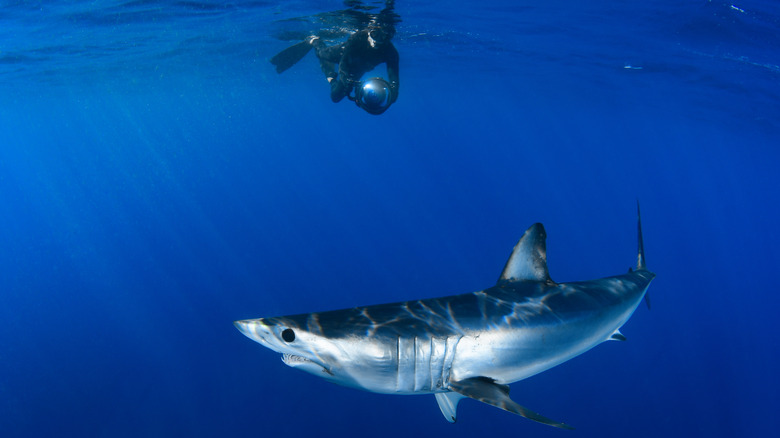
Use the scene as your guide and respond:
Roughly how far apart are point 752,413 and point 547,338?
1248 centimetres

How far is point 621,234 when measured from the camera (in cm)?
3334

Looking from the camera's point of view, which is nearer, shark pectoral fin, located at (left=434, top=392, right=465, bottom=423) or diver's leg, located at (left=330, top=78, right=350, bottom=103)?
shark pectoral fin, located at (left=434, top=392, right=465, bottom=423)

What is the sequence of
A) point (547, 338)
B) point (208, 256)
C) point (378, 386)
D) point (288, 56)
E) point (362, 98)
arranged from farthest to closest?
point (208, 256), point (288, 56), point (362, 98), point (547, 338), point (378, 386)

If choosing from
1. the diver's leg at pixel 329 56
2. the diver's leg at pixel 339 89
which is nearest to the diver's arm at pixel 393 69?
the diver's leg at pixel 339 89

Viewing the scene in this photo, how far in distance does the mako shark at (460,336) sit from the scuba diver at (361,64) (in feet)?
14.0

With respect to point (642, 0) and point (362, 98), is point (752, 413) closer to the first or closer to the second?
point (642, 0)

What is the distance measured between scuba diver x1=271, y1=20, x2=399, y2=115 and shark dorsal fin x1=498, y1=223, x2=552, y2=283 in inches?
166

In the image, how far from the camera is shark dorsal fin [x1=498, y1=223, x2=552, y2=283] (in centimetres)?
357

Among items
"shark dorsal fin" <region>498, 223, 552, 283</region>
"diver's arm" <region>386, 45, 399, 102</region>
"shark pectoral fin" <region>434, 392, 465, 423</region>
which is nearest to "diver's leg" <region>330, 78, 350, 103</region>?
"diver's arm" <region>386, 45, 399, 102</region>

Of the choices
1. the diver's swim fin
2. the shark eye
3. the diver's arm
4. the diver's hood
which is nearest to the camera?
the shark eye

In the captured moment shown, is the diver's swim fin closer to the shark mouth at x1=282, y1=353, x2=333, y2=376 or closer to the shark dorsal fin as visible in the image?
the shark dorsal fin

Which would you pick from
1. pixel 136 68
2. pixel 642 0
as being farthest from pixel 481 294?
pixel 136 68

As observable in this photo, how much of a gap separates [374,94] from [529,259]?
14.2 feet

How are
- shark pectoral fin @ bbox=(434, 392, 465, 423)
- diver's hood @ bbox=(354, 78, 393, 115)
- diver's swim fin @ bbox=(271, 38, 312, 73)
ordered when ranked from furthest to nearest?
diver's swim fin @ bbox=(271, 38, 312, 73) < diver's hood @ bbox=(354, 78, 393, 115) < shark pectoral fin @ bbox=(434, 392, 465, 423)
